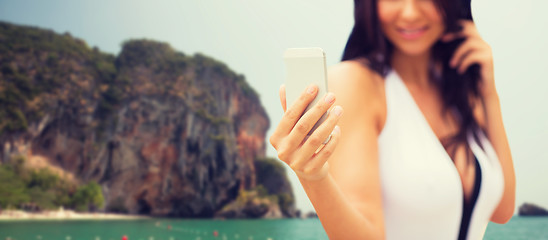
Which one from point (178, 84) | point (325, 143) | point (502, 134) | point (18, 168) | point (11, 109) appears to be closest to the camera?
point (325, 143)

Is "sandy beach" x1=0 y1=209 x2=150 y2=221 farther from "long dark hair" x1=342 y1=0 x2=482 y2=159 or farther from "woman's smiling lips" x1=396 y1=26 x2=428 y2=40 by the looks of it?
"woman's smiling lips" x1=396 y1=26 x2=428 y2=40

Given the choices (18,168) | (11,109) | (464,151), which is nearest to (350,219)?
(464,151)

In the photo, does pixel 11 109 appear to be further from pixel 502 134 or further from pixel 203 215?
pixel 502 134

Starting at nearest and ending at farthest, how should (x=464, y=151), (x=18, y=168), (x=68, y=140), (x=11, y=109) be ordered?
(x=464, y=151), (x=18, y=168), (x=11, y=109), (x=68, y=140)

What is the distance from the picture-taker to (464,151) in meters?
1.10

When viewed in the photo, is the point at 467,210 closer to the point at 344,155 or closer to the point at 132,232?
the point at 344,155

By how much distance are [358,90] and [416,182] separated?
233mm

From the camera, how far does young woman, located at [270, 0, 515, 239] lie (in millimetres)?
822

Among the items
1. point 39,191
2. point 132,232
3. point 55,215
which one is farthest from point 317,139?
point 55,215

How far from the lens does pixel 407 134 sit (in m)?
1.03

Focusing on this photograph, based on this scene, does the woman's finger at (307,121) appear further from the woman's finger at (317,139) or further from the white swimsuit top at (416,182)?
the white swimsuit top at (416,182)

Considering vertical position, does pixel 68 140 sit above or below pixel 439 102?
below

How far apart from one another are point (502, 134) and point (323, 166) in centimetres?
72

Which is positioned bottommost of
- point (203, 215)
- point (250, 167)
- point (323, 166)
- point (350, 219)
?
point (203, 215)
